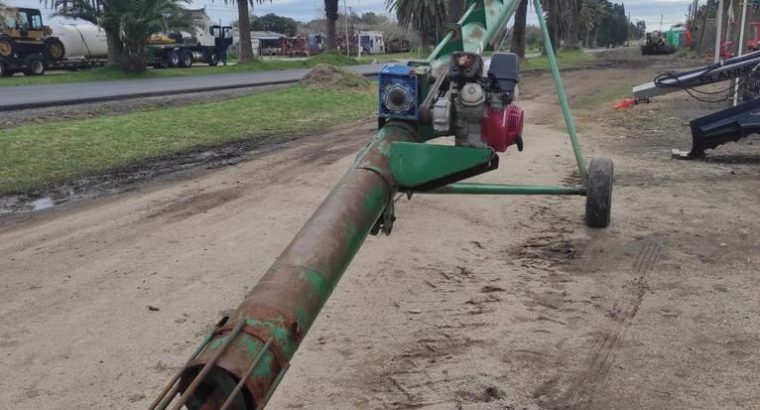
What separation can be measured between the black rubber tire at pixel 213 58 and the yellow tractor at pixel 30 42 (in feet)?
33.3

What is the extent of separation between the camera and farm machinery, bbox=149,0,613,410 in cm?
187

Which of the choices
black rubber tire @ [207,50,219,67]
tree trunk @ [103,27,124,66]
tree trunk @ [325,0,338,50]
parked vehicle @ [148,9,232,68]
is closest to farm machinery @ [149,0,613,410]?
tree trunk @ [103,27,124,66]

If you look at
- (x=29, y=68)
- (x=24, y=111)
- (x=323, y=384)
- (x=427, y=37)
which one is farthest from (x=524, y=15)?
(x=323, y=384)

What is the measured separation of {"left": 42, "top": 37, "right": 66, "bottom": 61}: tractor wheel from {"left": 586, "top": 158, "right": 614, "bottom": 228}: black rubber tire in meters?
Answer: 37.5

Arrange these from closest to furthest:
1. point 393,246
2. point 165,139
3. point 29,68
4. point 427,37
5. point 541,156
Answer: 1. point 393,246
2. point 541,156
3. point 165,139
4. point 29,68
5. point 427,37

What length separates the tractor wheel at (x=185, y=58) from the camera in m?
43.9

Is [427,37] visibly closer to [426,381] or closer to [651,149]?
[651,149]

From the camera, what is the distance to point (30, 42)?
37.0m

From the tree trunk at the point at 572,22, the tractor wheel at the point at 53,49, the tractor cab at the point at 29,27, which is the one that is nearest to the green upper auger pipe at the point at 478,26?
the tractor cab at the point at 29,27

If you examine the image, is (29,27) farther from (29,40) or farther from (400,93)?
(400,93)

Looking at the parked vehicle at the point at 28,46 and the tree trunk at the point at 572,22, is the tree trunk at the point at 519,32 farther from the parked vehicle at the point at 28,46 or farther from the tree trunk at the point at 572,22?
the parked vehicle at the point at 28,46

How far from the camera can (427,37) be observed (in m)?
57.4

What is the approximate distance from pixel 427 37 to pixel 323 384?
55.7 metres

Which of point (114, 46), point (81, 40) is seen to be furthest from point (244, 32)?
point (114, 46)
